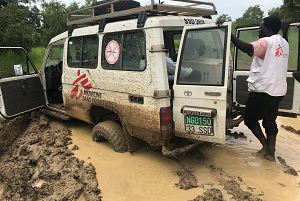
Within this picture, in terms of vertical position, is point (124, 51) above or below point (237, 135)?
above

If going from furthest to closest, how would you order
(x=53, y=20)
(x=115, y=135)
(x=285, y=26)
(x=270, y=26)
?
(x=53, y=20) → (x=115, y=135) → (x=285, y=26) → (x=270, y=26)

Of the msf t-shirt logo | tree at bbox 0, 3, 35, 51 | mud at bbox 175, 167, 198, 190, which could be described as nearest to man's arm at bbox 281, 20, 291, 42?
the msf t-shirt logo

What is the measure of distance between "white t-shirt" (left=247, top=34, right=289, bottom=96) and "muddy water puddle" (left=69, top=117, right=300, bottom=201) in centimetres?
116

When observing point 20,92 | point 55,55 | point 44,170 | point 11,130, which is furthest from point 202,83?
point 11,130

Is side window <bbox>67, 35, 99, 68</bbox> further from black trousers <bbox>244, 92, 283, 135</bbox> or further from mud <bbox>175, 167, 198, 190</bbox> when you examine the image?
black trousers <bbox>244, 92, 283, 135</bbox>

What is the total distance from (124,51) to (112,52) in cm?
25

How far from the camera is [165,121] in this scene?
3059mm

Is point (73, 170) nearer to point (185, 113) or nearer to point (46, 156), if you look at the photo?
point (46, 156)

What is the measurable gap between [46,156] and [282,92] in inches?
144

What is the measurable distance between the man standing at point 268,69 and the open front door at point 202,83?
325 mm

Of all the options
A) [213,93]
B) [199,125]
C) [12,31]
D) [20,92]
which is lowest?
[199,125]

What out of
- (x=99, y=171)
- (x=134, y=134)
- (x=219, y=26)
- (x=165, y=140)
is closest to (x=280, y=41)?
(x=219, y=26)

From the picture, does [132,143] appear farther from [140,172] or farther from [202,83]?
[202,83]

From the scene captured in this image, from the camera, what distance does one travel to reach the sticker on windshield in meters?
3.49
